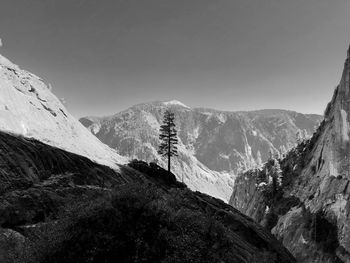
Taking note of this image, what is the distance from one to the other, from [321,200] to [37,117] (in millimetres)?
73558

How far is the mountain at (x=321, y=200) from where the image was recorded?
75850mm

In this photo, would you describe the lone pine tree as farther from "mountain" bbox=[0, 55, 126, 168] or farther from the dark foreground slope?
the dark foreground slope

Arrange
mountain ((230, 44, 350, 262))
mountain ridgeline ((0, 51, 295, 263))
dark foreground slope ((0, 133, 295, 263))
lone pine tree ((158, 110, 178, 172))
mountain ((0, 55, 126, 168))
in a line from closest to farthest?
dark foreground slope ((0, 133, 295, 263)), mountain ridgeline ((0, 51, 295, 263)), mountain ((0, 55, 126, 168)), lone pine tree ((158, 110, 178, 172)), mountain ((230, 44, 350, 262))

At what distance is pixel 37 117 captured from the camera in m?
52.9

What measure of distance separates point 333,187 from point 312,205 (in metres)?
7.89

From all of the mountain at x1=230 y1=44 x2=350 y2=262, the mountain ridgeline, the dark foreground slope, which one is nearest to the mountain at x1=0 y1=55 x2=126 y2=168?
the mountain ridgeline

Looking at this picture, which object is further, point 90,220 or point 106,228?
point 90,220

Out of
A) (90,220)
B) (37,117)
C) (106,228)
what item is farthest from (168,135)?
(106,228)

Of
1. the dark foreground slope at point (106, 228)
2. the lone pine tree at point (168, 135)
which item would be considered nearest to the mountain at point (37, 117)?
the lone pine tree at point (168, 135)

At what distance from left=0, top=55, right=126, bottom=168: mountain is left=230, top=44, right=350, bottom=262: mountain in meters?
53.3

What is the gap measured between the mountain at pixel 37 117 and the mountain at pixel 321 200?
53.3 metres

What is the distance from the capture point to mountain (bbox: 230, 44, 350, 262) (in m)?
75.9

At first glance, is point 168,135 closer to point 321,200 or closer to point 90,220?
point 321,200

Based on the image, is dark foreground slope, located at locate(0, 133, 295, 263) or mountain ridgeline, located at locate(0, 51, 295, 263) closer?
dark foreground slope, located at locate(0, 133, 295, 263)
